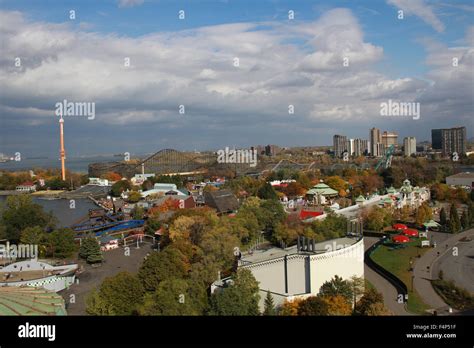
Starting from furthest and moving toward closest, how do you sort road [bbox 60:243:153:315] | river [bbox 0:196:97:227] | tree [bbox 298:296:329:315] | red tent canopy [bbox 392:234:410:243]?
1. river [bbox 0:196:97:227]
2. red tent canopy [bbox 392:234:410:243]
3. road [bbox 60:243:153:315]
4. tree [bbox 298:296:329:315]

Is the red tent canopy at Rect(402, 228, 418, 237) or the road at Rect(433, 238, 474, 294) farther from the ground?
the red tent canopy at Rect(402, 228, 418, 237)

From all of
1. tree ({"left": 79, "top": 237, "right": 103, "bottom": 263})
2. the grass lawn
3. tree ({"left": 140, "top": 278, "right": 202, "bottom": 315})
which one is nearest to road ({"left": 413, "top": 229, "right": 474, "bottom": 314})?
the grass lawn

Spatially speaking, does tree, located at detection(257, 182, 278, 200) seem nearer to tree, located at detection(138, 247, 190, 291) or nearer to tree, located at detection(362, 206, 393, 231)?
tree, located at detection(362, 206, 393, 231)

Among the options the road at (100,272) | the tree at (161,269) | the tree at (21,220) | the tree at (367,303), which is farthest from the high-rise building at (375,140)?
the tree at (367,303)

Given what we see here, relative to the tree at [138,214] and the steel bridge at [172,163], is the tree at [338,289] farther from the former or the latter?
the steel bridge at [172,163]

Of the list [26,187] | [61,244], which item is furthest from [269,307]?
[26,187]

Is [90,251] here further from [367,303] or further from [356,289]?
[367,303]
